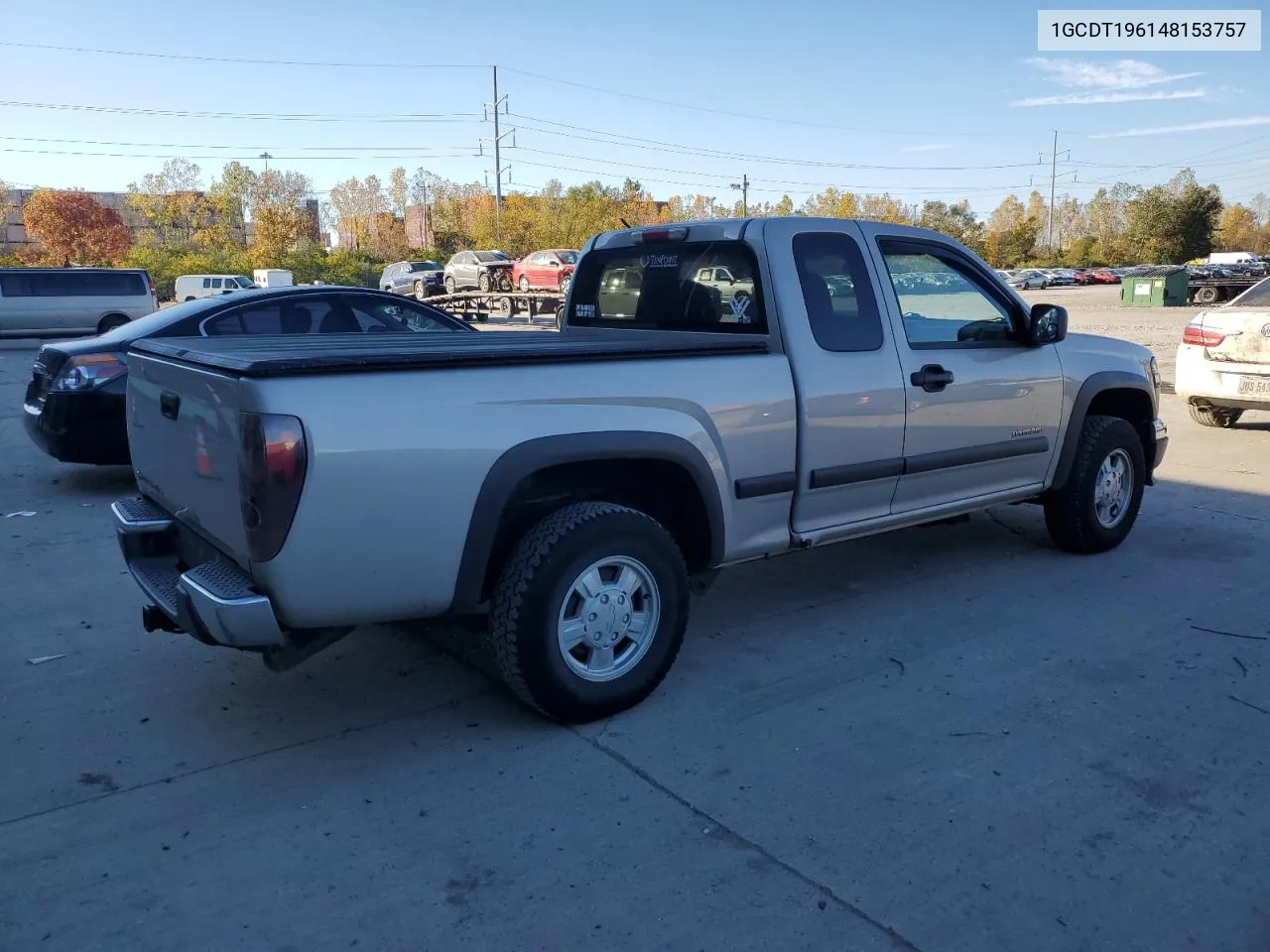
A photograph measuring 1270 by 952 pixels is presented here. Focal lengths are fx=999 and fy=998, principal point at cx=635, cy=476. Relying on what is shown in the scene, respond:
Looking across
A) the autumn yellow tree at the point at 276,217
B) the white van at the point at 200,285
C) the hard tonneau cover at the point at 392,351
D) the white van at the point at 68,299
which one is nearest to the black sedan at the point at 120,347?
the hard tonneau cover at the point at 392,351

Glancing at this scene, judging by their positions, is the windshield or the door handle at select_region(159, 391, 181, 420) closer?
the door handle at select_region(159, 391, 181, 420)

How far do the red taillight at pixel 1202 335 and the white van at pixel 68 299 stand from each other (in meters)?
22.5

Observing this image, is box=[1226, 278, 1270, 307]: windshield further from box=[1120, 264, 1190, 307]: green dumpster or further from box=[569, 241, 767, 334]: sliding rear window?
box=[1120, 264, 1190, 307]: green dumpster

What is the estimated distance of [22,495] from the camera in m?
7.98

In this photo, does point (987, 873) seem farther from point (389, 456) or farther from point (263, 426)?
point (263, 426)

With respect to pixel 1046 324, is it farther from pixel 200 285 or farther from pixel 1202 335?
pixel 200 285

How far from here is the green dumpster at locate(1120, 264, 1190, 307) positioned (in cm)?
3884

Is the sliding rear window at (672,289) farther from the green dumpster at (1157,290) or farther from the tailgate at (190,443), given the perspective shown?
the green dumpster at (1157,290)

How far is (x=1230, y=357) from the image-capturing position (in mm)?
9406

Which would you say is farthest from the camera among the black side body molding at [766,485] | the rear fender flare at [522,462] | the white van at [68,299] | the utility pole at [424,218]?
the utility pole at [424,218]

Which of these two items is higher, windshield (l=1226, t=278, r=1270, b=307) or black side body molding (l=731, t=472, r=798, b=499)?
windshield (l=1226, t=278, r=1270, b=307)

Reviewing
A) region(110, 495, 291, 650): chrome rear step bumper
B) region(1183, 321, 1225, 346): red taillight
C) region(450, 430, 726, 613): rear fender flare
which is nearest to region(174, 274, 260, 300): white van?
A: region(1183, 321, 1225, 346): red taillight

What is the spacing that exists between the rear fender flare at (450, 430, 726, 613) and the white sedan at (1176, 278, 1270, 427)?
25.2 feet

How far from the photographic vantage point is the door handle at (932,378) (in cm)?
471
